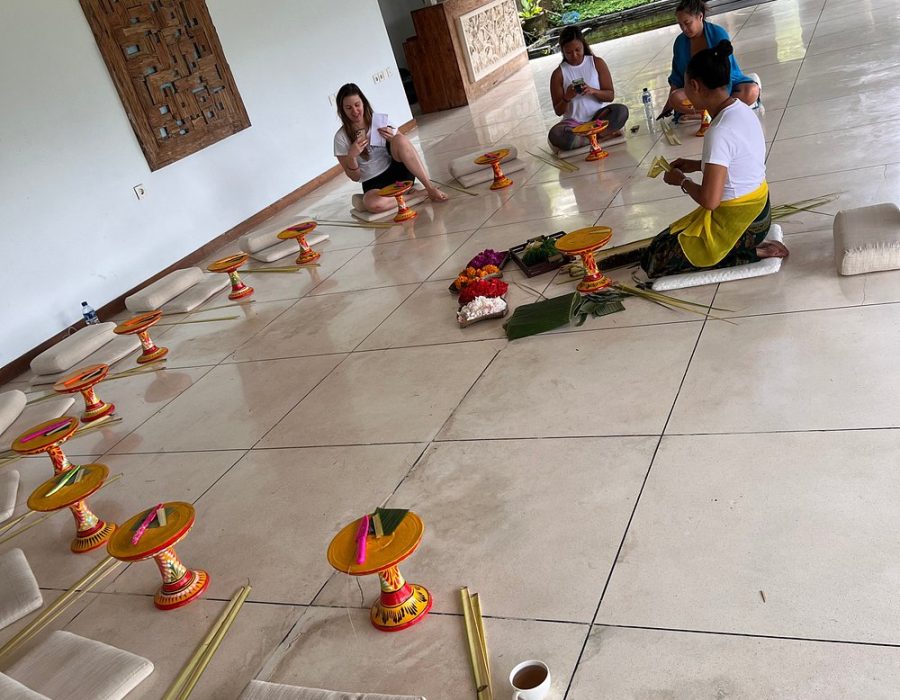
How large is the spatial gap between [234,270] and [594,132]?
2.87 metres

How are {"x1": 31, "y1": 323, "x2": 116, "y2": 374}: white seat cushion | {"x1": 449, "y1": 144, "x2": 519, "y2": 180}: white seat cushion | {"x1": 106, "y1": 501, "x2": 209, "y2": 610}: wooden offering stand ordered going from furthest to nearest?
{"x1": 449, "y1": 144, "x2": 519, "y2": 180}: white seat cushion → {"x1": 31, "y1": 323, "x2": 116, "y2": 374}: white seat cushion → {"x1": 106, "y1": 501, "x2": 209, "y2": 610}: wooden offering stand

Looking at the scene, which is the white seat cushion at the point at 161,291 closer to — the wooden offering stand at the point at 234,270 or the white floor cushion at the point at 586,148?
the wooden offering stand at the point at 234,270

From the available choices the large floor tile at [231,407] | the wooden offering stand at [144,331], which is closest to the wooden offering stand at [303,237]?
the wooden offering stand at [144,331]

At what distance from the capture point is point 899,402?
2580mm

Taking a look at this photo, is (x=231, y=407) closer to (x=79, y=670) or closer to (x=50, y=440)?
(x=50, y=440)

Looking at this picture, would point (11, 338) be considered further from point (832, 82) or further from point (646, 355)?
point (832, 82)

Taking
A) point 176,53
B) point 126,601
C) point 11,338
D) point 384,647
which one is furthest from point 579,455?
point 176,53

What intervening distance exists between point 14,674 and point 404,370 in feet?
6.57

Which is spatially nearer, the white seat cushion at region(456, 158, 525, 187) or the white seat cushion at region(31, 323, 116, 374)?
the white seat cushion at region(31, 323, 116, 374)

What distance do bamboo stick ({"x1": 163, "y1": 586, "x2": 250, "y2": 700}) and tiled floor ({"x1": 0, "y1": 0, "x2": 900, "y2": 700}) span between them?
4 cm

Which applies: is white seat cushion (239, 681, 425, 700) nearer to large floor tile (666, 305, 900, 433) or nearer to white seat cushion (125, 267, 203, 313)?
large floor tile (666, 305, 900, 433)

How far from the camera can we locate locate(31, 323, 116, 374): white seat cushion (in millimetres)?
5047

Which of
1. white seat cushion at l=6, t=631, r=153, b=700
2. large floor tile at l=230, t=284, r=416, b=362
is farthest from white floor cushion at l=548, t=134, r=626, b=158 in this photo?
white seat cushion at l=6, t=631, r=153, b=700

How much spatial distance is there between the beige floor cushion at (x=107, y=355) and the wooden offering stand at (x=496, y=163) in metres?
2.88
